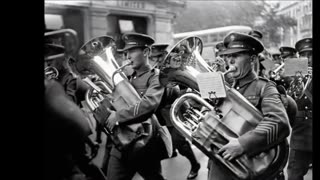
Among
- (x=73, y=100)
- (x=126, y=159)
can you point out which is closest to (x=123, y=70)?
(x=73, y=100)

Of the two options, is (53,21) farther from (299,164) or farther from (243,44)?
(299,164)

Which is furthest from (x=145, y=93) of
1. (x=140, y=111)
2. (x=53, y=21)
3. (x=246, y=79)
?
(x=53, y=21)

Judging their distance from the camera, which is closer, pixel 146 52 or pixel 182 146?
pixel 146 52

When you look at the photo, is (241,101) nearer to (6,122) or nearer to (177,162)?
(177,162)

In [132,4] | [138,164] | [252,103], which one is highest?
[132,4]

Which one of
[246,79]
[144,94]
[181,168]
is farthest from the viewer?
[181,168]

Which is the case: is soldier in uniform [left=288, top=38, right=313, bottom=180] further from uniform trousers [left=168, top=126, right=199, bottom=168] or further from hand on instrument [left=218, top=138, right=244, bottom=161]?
uniform trousers [left=168, top=126, right=199, bottom=168]

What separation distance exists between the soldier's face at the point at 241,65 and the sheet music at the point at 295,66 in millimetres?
449

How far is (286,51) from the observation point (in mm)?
3818

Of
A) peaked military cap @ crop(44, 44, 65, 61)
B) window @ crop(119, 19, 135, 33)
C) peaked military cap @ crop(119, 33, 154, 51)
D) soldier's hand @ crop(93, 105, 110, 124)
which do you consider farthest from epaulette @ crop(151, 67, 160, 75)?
peaked military cap @ crop(44, 44, 65, 61)

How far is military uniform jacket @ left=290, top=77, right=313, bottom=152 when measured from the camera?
144 inches

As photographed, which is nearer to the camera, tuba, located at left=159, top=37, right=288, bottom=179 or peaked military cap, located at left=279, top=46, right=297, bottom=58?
tuba, located at left=159, top=37, right=288, bottom=179

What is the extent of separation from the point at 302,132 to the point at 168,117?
4.04 feet

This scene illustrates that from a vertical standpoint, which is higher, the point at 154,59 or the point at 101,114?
the point at 154,59
